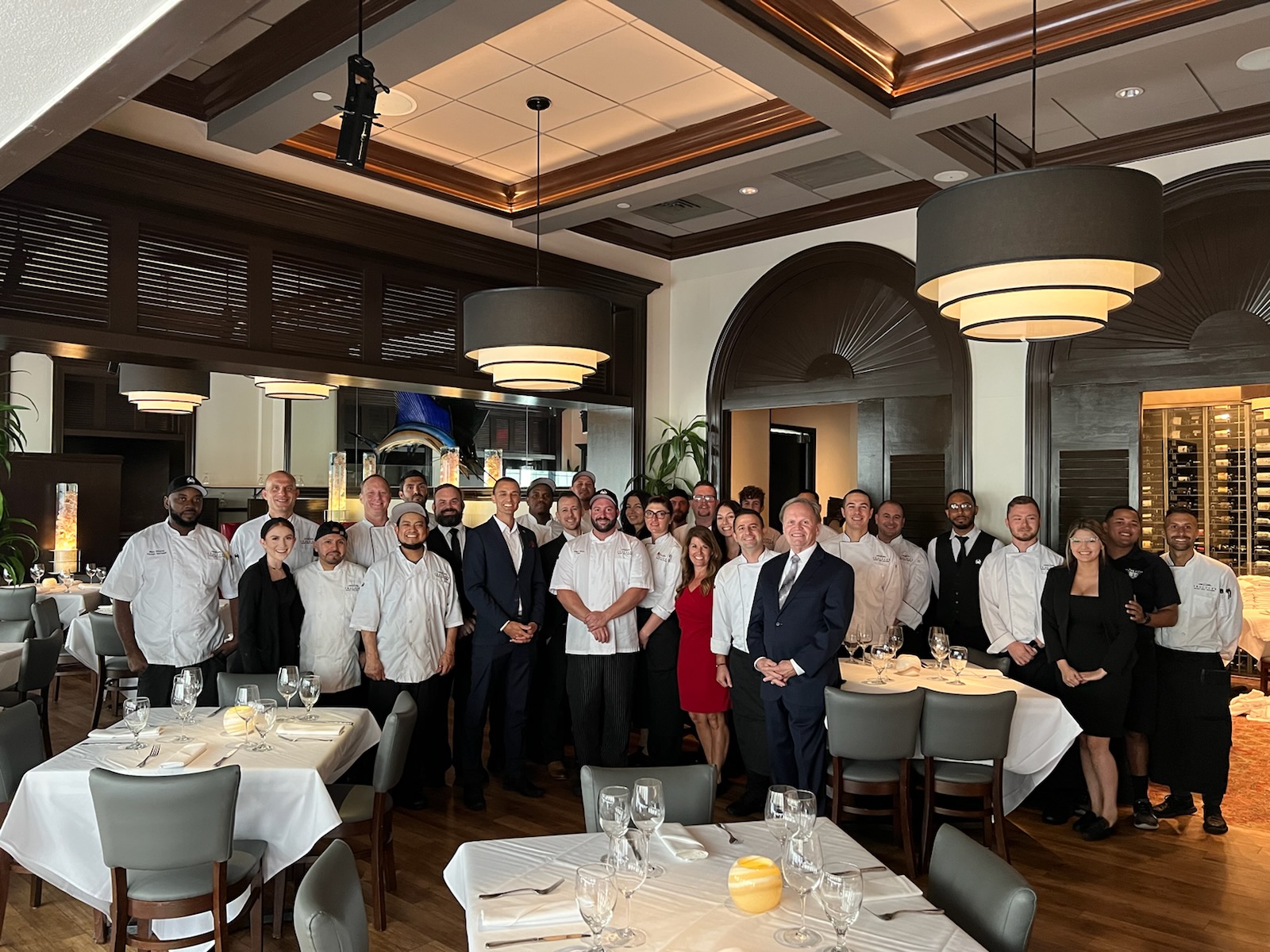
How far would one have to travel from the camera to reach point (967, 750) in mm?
4258

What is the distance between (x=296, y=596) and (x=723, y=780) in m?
2.71

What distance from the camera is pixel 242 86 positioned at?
502 centimetres

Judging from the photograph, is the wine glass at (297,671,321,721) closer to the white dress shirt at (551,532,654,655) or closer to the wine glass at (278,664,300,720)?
the wine glass at (278,664,300,720)

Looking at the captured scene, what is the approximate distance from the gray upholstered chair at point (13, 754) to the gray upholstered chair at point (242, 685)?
29.4 inches

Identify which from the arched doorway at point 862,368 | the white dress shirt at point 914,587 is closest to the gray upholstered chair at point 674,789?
the white dress shirt at point 914,587

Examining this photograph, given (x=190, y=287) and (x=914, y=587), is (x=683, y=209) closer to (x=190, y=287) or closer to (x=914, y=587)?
(x=914, y=587)

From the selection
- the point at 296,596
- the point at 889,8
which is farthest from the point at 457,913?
the point at 889,8

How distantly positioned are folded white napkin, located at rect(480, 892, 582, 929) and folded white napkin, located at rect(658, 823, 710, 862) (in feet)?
1.27

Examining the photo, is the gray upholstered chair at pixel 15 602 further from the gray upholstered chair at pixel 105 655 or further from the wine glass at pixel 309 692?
the wine glass at pixel 309 692

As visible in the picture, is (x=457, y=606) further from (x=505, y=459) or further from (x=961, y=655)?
(x=505, y=459)

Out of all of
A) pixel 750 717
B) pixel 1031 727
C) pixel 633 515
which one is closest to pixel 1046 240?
pixel 1031 727

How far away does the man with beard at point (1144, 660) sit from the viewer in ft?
16.8

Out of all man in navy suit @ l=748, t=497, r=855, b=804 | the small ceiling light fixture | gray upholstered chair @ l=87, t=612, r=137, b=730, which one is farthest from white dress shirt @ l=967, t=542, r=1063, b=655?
the small ceiling light fixture

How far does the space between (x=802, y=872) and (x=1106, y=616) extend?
11.0 ft
